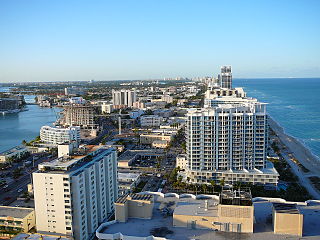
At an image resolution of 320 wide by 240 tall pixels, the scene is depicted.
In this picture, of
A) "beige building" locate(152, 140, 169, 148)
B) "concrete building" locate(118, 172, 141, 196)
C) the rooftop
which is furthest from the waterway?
the rooftop

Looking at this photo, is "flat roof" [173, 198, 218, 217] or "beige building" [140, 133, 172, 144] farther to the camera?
A: "beige building" [140, 133, 172, 144]

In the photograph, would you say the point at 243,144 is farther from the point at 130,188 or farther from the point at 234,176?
the point at 130,188

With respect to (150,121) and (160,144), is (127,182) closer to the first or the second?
(160,144)

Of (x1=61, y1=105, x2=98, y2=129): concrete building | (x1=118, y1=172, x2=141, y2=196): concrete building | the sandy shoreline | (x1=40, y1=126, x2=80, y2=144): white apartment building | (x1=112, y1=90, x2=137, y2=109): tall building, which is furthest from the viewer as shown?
(x1=112, y1=90, x2=137, y2=109): tall building

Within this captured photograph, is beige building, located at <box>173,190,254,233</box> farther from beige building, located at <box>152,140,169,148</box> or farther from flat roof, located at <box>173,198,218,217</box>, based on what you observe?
beige building, located at <box>152,140,169,148</box>

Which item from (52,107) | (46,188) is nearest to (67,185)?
(46,188)

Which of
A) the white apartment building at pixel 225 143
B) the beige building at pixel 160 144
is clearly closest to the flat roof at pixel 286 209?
the white apartment building at pixel 225 143

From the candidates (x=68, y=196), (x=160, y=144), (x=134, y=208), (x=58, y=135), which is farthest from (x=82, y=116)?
(x=134, y=208)
